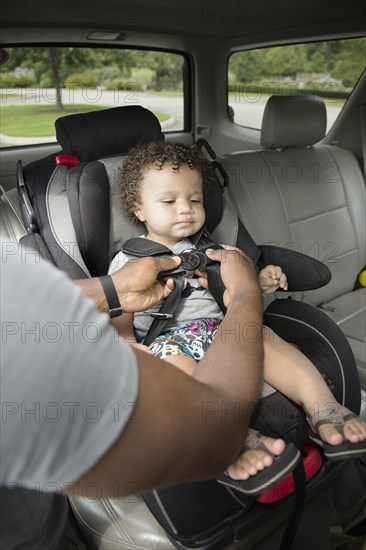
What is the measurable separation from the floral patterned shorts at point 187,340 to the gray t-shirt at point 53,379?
36.4 inches

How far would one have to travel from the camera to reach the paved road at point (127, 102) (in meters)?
3.29

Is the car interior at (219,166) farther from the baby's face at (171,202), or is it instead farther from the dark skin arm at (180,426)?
the dark skin arm at (180,426)

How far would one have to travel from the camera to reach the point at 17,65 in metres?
3.37

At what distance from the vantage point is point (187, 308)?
5.83 feet

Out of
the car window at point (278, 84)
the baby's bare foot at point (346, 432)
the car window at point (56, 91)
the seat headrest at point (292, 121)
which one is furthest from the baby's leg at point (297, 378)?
the car window at point (56, 91)

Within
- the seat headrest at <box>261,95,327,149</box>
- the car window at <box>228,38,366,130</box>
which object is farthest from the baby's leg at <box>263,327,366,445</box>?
the car window at <box>228,38,366,130</box>

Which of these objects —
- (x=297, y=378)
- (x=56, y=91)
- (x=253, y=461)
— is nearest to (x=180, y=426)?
(x=253, y=461)

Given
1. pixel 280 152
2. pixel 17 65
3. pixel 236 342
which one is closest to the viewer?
pixel 236 342

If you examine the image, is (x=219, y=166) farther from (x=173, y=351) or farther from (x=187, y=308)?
(x=173, y=351)

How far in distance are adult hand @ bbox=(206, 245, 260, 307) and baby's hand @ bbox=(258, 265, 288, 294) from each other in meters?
0.24

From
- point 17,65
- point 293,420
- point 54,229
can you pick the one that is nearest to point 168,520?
point 293,420

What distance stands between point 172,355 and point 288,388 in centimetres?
34

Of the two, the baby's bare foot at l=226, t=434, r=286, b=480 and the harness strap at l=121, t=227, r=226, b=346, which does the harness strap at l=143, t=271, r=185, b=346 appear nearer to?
the harness strap at l=121, t=227, r=226, b=346

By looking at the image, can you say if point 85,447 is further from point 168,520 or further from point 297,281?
point 297,281
